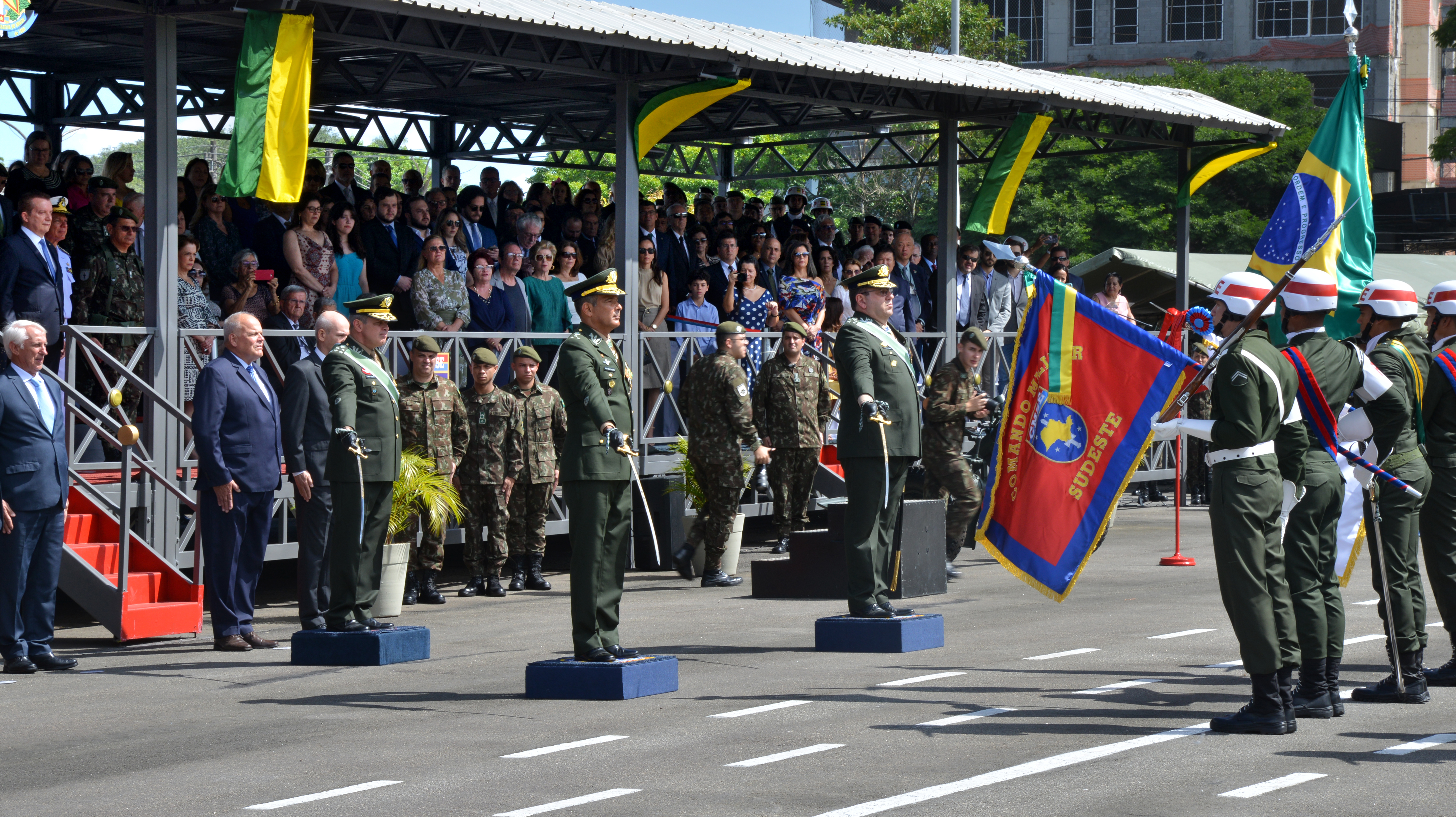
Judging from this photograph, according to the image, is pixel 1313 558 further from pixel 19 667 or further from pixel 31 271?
pixel 31 271

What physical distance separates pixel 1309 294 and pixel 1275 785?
2400 millimetres

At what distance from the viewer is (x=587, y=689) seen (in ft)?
27.7

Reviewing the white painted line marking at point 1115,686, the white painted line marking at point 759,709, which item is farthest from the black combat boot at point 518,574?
the white painted line marking at point 1115,686

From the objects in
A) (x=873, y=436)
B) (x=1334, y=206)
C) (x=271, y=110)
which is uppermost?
(x=271, y=110)

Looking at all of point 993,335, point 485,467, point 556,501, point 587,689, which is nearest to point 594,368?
point 587,689

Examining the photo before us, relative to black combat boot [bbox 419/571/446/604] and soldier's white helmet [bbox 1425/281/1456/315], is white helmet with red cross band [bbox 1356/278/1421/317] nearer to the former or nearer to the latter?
soldier's white helmet [bbox 1425/281/1456/315]

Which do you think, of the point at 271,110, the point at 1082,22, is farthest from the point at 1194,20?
the point at 271,110

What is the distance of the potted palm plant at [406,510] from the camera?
12.0 m

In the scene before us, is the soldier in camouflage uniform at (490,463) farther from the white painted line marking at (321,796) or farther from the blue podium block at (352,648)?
the white painted line marking at (321,796)

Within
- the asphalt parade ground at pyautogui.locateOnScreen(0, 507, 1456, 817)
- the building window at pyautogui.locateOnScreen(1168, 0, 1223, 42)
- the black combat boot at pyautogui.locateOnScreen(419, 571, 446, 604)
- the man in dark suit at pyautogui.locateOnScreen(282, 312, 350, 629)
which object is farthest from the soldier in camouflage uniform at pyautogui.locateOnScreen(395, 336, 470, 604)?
the building window at pyautogui.locateOnScreen(1168, 0, 1223, 42)

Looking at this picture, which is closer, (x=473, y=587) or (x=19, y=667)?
(x=19, y=667)

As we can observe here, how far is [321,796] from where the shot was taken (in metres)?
6.40

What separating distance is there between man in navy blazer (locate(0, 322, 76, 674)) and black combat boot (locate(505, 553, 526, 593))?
4320mm

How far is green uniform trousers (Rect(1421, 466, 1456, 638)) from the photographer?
873cm
